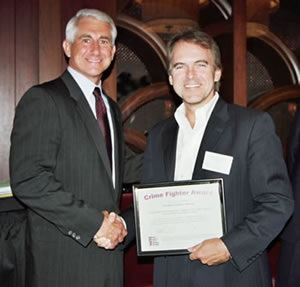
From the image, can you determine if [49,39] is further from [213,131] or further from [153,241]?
[153,241]

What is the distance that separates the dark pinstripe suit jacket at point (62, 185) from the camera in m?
1.63

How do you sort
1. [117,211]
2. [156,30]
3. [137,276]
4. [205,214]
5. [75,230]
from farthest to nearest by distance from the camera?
[156,30], [137,276], [117,211], [75,230], [205,214]

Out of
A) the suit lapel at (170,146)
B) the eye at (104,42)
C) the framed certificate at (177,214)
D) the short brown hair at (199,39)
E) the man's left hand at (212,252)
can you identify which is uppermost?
the eye at (104,42)

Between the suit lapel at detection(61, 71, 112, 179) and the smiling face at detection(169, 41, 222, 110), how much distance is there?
39 centimetres

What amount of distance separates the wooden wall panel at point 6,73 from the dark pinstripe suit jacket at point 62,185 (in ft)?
2.06

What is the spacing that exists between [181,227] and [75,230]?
1.39ft

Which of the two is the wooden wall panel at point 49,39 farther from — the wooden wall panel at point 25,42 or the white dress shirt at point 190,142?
the white dress shirt at point 190,142

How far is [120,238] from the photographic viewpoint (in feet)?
5.67

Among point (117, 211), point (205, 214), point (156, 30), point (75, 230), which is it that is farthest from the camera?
point (156, 30)

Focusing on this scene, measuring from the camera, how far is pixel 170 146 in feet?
5.68

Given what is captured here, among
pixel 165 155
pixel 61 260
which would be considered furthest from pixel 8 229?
pixel 165 155

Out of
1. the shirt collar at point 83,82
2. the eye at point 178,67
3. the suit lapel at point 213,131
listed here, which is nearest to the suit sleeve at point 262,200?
the suit lapel at point 213,131

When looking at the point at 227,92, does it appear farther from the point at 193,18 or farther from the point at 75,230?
the point at 75,230

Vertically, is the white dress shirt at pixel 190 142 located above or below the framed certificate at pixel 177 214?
above
